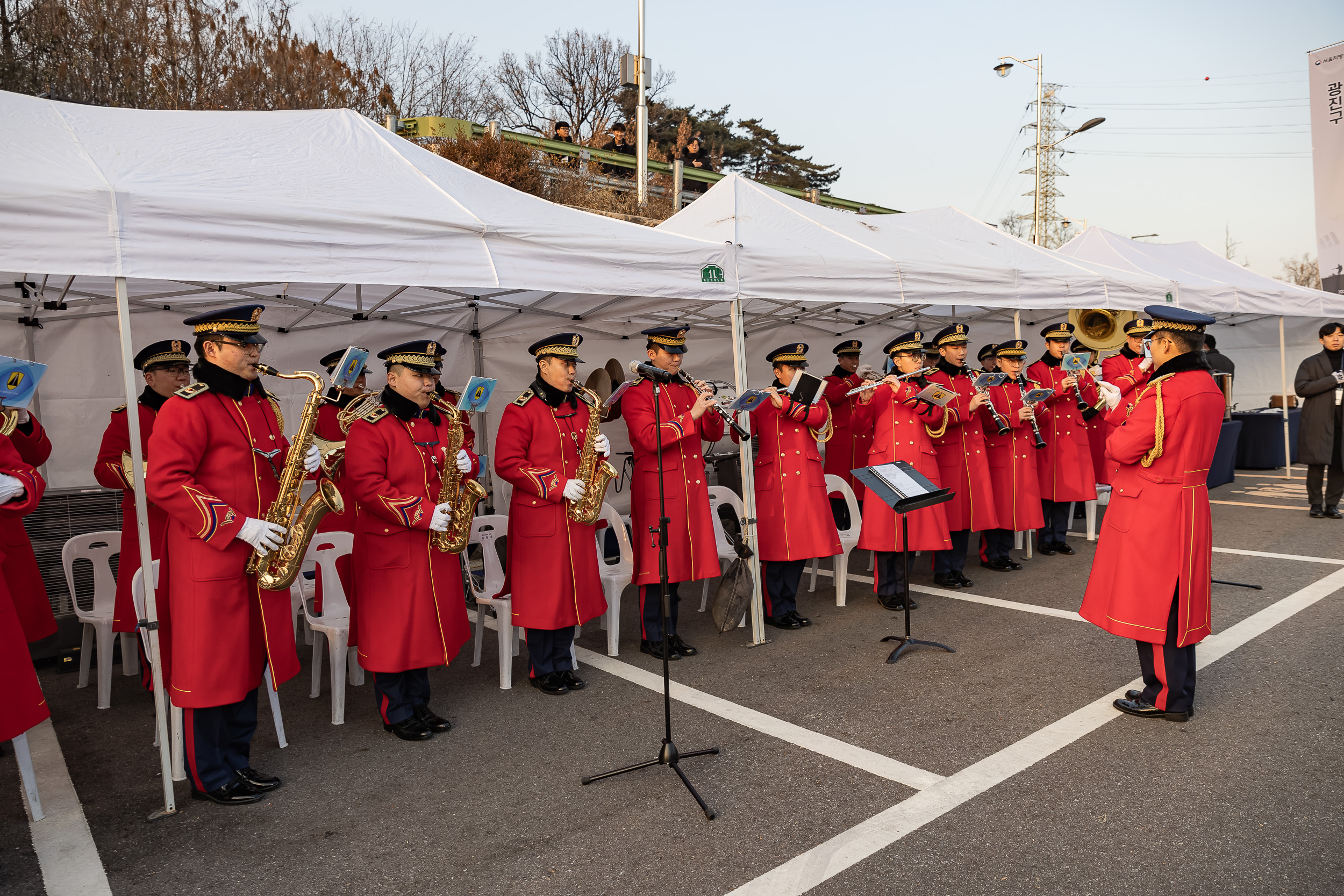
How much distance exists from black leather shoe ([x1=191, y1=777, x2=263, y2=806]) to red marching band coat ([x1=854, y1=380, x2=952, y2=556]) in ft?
13.9

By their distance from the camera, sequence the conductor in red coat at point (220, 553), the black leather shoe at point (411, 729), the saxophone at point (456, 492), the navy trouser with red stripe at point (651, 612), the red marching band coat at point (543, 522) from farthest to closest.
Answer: the navy trouser with red stripe at point (651, 612)
the red marching band coat at point (543, 522)
the saxophone at point (456, 492)
the black leather shoe at point (411, 729)
the conductor in red coat at point (220, 553)

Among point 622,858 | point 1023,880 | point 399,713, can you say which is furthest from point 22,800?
point 1023,880

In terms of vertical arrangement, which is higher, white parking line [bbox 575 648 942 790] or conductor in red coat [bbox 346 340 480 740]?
conductor in red coat [bbox 346 340 480 740]

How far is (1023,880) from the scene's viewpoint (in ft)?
9.31

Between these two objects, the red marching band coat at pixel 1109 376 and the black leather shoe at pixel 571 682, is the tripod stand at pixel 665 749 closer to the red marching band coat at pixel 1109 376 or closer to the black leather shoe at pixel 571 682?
the black leather shoe at pixel 571 682

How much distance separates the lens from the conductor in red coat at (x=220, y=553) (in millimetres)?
3346

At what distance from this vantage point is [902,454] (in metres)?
6.17

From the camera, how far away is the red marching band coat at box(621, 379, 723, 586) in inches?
207

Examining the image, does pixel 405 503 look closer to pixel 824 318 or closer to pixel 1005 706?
pixel 1005 706

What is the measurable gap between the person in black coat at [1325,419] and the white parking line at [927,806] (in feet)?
17.1

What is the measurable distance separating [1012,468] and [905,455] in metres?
1.59

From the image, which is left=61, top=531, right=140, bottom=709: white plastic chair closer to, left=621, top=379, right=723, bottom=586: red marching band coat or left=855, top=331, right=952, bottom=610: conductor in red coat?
left=621, top=379, right=723, bottom=586: red marching band coat

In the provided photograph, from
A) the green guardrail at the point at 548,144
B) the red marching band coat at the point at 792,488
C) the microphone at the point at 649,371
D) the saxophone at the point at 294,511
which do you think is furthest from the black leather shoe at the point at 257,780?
→ the green guardrail at the point at 548,144

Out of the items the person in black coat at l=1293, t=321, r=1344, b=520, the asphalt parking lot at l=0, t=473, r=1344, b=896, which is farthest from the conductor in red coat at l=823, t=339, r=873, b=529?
the person in black coat at l=1293, t=321, r=1344, b=520
